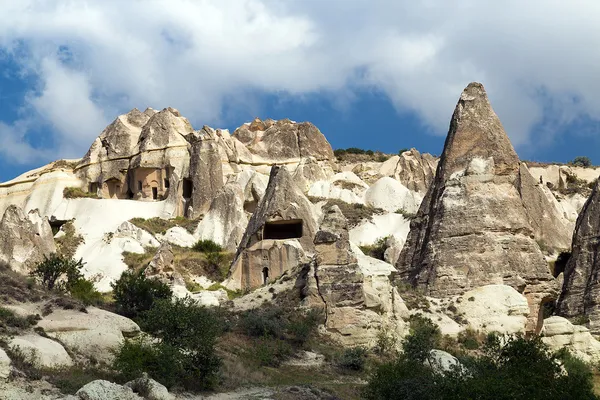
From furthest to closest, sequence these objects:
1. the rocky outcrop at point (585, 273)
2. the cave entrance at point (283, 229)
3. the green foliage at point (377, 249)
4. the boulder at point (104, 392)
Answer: the green foliage at point (377, 249) → the cave entrance at point (283, 229) → the rocky outcrop at point (585, 273) → the boulder at point (104, 392)

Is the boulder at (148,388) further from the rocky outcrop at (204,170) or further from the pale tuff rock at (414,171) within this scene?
the pale tuff rock at (414,171)

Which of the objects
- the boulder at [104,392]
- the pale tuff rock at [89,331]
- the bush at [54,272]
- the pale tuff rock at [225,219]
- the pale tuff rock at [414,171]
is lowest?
the boulder at [104,392]

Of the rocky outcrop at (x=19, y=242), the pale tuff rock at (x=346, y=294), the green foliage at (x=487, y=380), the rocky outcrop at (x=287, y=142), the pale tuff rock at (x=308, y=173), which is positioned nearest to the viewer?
the green foliage at (x=487, y=380)

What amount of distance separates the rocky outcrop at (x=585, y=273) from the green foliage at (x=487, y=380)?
30.2ft

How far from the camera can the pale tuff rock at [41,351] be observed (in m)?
19.6

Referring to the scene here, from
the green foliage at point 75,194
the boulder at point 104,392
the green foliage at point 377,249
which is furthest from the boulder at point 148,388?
the green foliage at point 75,194

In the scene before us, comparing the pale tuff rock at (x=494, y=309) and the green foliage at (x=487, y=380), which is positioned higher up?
the pale tuff rock at (x=494, y=309)

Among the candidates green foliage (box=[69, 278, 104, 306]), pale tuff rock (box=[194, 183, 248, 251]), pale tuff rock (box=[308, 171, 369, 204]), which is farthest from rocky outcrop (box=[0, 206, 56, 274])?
pale tuff rock (box=[308, 171, 369, 204])

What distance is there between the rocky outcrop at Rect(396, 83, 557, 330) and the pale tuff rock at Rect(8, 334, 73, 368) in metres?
14.3

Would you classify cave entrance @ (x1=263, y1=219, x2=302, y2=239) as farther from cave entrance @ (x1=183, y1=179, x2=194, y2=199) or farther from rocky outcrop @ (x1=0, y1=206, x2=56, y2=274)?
cave entrance @ (x1=183, y1=179, x2=194, y2=199)

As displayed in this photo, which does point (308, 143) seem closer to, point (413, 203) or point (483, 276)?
point (413, 203)

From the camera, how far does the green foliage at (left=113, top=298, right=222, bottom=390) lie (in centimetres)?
2034

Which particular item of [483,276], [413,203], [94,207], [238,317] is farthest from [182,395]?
[413,203]

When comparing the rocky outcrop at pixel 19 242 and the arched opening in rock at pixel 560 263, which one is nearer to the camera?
the rocky outcrop at pixel 19 242
